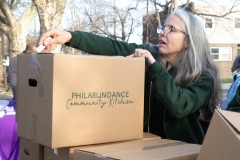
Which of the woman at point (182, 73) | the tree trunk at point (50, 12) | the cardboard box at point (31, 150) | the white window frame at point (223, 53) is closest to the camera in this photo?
the cardboard box at point (31, 150)

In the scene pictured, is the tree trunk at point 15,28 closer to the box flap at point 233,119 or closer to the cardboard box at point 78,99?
the cardboard box at point 78,99

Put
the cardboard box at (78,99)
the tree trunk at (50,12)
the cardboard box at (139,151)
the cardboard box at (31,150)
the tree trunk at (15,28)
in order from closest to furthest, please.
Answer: the cardboard box at (139,151), the cardboard box at (78,99), the cardboard box at (31,150), the tree trunk at (50,12), the tree trunk at (15,28)

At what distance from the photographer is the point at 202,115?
2000 millimetres

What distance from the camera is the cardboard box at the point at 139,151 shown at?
1.32 meters

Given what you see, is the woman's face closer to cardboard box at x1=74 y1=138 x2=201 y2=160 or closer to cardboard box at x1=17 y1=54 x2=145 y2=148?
cardboard box at x1=17 y1=54 x2=145 y2=148

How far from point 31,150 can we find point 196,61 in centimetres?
93

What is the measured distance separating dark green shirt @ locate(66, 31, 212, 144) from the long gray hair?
4 centimetres

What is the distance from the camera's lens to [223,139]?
1.13 metres

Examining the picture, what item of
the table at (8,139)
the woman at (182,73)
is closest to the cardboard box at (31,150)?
the woman at (182,73)

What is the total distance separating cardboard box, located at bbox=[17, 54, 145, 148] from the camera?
4.68 feet

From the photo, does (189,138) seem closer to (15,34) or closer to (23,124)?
(23,124)

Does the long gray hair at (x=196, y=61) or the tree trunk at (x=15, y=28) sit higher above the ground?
the tree trunk at (x=15, y=28)

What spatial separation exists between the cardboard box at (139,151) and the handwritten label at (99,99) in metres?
0.17

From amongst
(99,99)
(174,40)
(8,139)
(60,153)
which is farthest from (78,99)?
(8,139)
